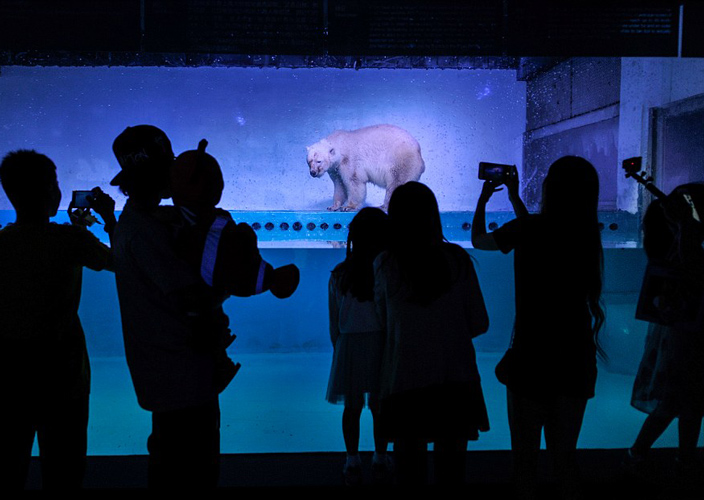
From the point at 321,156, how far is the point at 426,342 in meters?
4.92

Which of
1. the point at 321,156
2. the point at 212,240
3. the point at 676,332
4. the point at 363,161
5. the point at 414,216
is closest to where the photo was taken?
the point at 212,240

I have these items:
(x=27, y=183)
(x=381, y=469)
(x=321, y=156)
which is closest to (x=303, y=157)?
(x=321, y=156)

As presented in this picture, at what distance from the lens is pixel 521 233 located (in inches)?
69.1

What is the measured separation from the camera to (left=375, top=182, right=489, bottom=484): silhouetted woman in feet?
5.44

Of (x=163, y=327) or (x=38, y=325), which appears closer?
(x=163, y=327)

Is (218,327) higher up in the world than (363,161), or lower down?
lower down

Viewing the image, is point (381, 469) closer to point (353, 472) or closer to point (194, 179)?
point (353, 472)

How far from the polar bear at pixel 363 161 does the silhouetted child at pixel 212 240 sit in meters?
5.08

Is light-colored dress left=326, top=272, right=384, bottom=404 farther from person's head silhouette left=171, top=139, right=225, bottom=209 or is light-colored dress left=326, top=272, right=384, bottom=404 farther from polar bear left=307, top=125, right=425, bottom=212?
polar bear left=307, top=125, right=425, bottom=212

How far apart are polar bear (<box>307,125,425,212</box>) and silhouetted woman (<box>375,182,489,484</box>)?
4802mm

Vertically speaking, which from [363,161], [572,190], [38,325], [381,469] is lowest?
[381,469]

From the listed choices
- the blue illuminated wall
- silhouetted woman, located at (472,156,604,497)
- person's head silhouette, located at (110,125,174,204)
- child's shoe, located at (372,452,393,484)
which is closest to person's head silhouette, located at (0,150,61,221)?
person's head silhouette, located at (110,125,174,204)

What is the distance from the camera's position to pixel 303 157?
856 centimetres

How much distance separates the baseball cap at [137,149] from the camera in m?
1.45
